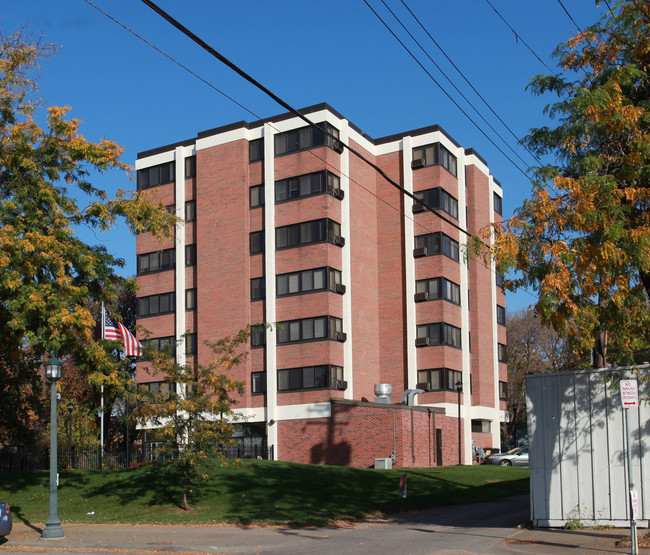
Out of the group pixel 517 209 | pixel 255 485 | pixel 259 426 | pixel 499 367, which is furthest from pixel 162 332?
pixel 517 209

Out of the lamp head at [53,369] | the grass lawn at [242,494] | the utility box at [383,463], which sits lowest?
the utility box at [383,463]

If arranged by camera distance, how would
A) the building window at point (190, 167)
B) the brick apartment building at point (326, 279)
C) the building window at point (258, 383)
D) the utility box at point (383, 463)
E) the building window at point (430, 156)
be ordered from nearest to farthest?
the utility box at point (383, 463) < the brick apartment building at point (326, 279) < the building window at point (258, 383) < the building window at point (430, 156) < the building window at point (190, 167)

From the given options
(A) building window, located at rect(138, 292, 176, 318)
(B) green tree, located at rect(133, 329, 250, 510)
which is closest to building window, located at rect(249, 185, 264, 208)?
(A) building window, located at rect(138, 292, 176, 318)

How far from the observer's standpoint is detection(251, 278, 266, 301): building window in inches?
1939

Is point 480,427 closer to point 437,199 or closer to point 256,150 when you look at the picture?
point 437,199

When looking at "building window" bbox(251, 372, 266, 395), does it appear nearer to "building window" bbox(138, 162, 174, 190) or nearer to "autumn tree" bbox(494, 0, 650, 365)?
"building window" bbox(138, 162, 174, 190)

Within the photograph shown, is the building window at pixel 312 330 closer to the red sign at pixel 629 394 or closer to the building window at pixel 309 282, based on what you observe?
the building window at pixel 309 282

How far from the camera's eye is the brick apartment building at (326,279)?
46531mm

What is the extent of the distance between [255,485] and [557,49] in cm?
1707

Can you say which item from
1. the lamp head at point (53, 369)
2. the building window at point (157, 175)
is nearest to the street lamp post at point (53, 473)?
the lamp head at point (53, 369)

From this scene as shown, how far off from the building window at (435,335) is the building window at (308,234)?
796 centimetres

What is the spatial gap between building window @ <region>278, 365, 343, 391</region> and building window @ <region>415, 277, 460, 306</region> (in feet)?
25.8

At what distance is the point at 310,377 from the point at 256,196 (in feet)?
39.5

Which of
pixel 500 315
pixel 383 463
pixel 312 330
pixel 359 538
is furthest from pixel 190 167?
pixel 359 538
